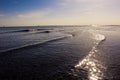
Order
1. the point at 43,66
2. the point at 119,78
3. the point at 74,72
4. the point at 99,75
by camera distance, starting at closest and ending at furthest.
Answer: the point at 119,78 < the point at 99,75 < the point at 74,72 < the point at 43,66

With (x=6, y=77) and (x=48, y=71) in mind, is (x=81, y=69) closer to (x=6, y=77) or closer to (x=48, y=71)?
(x=48, y=71)

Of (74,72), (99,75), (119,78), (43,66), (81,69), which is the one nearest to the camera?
(119,78)

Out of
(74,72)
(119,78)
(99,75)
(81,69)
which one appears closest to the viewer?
(119,78)

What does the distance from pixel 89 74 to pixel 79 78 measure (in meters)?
0.92

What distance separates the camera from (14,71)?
28.9 feet

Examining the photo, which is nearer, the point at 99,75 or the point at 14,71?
the point at 99,75

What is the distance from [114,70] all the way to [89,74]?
1858 mm

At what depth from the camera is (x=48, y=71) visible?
8.84 m

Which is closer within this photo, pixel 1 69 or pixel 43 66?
pixel 1 69

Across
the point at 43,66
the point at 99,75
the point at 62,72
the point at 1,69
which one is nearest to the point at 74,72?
the point at 62,72

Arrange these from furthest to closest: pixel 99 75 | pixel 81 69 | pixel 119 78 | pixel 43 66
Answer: pixel 43 66
pixel 81 69
pixel 99 75
pixel 119 78

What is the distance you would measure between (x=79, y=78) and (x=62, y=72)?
1348 millimetres

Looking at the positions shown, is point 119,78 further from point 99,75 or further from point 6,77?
point 6,77

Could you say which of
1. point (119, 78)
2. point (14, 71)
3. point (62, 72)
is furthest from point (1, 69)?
point (119, 78)
